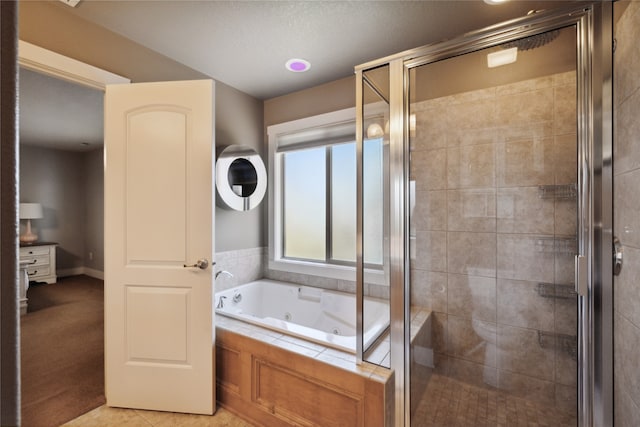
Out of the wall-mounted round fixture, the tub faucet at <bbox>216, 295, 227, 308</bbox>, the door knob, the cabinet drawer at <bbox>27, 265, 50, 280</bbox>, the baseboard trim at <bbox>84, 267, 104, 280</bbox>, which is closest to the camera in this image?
the door knob

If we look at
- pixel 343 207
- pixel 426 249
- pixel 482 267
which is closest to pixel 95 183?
pixel 343 207

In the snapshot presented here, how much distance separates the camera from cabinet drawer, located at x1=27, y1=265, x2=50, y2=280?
4258mm

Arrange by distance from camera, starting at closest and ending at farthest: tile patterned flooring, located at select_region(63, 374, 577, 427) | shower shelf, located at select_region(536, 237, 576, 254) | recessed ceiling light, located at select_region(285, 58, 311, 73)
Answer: shower shelf, located at select_region(536, 237, 576, 254) < tile patterned flooring, located at select_region(63, 374, 577, 427) < recessed ceiling light, located at select_region(285, 58, 311, 73)

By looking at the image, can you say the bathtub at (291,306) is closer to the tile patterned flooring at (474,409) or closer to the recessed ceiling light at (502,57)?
the tile patterned flooring at (474,409)

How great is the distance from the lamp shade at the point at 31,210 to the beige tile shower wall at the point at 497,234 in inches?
225

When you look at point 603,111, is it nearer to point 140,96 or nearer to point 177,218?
point 177,218

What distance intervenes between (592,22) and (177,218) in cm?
231

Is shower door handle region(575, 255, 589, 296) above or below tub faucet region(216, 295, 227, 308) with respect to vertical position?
above

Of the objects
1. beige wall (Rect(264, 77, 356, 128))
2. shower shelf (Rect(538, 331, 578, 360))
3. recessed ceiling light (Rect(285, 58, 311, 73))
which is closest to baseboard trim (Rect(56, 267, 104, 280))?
beige wall (Rect(264, 77, 356, 128))

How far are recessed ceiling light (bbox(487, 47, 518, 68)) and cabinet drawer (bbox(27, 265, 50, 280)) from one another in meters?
6.22

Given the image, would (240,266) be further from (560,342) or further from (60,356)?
(560,342)

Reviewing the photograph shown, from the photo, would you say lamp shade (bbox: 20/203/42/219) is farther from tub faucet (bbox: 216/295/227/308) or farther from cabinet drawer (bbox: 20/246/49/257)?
tub faucet (bbox: 216/295/227/308)

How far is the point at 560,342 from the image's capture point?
157 centimetres

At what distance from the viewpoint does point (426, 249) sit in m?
2.07
